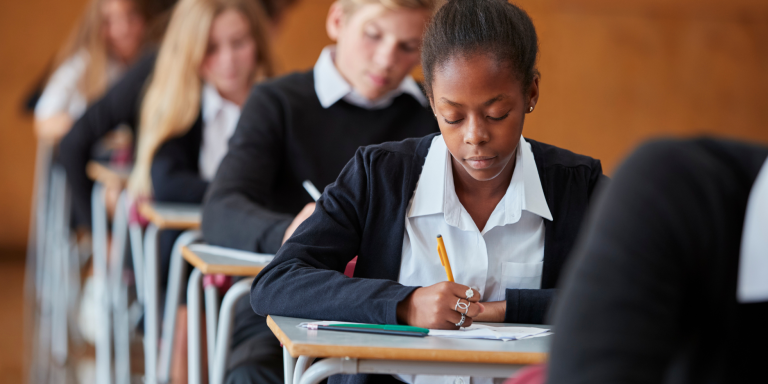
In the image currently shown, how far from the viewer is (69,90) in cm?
417

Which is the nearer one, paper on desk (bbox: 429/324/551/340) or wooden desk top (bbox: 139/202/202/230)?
paper on desk (bbox: 429/324/551/340)

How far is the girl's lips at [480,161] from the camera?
1171 mm

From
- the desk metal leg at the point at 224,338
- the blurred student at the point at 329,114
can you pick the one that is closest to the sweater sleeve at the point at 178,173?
the blurred student at the point at 329,114

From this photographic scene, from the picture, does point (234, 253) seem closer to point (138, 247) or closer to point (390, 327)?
point (390, 327)

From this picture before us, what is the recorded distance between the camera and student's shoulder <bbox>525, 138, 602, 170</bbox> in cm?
129

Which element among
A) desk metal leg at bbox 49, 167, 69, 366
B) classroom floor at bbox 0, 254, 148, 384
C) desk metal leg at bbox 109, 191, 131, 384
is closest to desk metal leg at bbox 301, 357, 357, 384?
desk metal leg at bbox 109, 191, 131, 384

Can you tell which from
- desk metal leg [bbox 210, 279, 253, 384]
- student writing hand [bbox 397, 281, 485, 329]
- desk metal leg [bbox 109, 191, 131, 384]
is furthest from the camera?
desk metal leg [bbox 109, 191, 131, 384]

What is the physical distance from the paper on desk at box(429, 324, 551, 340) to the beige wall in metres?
5.24

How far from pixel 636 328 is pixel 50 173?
157 inches

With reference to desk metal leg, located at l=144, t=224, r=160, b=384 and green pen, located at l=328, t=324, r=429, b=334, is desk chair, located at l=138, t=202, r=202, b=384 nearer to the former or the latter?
desk metal leg, located at l=144, t=224, r=160, b=384

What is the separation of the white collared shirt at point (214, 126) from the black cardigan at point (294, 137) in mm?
668

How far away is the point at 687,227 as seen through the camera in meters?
0.53

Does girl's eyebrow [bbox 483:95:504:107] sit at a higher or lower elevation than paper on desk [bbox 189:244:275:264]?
higher

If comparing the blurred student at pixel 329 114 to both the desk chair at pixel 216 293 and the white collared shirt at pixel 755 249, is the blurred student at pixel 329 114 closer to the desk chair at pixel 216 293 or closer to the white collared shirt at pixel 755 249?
the desk chair at pixel 216 293
